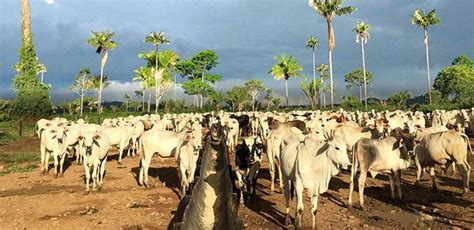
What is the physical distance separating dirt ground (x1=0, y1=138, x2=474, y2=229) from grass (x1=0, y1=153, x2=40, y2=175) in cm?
240

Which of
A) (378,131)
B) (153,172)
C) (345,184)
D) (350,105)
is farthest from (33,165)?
(350,105)

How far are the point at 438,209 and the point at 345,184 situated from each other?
12.4ft

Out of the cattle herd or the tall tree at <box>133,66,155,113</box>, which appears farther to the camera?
the tall tree at <box>133,66,155,113</box>

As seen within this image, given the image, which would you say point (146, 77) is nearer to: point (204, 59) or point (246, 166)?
point (204, 59)

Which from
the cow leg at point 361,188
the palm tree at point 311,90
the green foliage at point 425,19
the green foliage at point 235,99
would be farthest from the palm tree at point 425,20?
the cow leg at point 361,188

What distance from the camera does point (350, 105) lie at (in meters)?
62.0

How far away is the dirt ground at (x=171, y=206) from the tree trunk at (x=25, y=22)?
25.7 meters

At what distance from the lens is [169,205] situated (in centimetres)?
1118

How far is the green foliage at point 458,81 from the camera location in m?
68.1

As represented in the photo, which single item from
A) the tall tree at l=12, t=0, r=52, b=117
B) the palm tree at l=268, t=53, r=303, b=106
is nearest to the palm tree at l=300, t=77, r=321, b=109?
the palm tree at l=268, t=53, r=303, b=106

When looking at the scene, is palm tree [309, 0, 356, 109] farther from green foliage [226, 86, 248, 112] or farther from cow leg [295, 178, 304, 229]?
cow leg [295, 178, 304, 229]

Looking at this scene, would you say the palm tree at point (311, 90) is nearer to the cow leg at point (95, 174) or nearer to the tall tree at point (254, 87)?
the tall tree at point (254, 87)

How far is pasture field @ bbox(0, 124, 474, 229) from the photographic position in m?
9.41

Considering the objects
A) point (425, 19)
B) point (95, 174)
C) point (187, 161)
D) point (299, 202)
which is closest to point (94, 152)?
point (95, 174)
